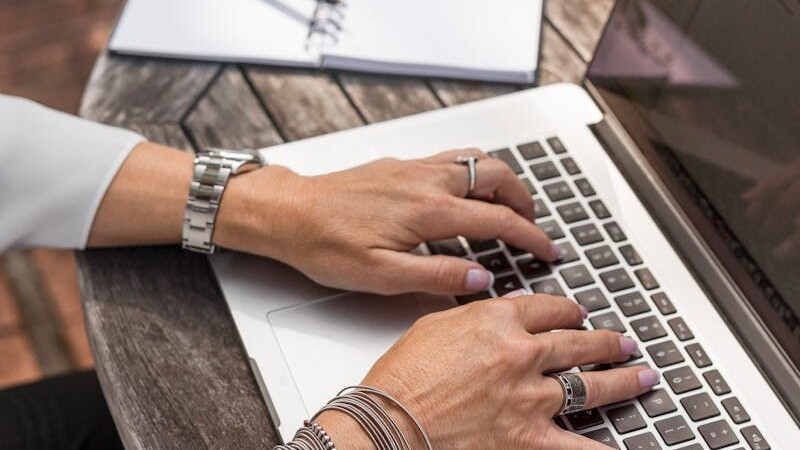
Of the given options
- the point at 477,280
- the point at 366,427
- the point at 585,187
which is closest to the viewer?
the point at 366,427

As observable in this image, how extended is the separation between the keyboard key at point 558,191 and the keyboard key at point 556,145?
40mm

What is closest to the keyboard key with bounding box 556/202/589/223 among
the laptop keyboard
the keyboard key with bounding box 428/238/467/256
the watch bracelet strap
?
the laptop keyboard

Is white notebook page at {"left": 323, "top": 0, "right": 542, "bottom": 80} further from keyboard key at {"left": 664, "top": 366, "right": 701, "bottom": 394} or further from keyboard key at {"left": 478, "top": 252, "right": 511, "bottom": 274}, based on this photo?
keyboard key at {"left": 664, "top": 366, "right": 701, "bottom": 394}

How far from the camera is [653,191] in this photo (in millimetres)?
869

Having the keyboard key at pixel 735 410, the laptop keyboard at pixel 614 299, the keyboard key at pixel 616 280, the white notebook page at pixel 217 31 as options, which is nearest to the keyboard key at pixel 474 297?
the laptop keyboard at pixel 614 299

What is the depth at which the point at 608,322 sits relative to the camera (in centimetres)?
77

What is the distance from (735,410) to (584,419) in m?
0.12

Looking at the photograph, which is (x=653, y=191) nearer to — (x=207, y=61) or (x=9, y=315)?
(x=207, y=61)

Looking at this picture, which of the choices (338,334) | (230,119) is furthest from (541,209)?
(230,119)

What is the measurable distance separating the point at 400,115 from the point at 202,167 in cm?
22

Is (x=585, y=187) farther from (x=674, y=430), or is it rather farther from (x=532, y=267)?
(x=674, y=430)

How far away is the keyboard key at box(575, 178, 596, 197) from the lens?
33.8 inches

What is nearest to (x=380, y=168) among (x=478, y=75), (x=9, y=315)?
(x=478, y=75)

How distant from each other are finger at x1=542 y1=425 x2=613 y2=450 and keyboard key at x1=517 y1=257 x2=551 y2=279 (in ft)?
0.53
